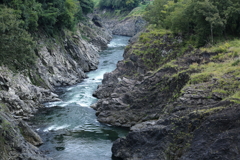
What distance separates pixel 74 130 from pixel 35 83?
1649 cm

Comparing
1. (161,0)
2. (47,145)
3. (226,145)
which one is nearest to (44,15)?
(161,0)

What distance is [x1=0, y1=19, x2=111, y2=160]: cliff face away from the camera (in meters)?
23.0

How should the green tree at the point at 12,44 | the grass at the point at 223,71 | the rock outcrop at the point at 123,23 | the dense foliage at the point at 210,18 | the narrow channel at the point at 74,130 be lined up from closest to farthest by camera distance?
1. the grass at the point at 223,71
2. the narrow channel at the point at 74,130
3. the green tree at the point at 12,44
4. the dense foliage at the point at 210,18
5. the rock outcrop at the point at 123,23

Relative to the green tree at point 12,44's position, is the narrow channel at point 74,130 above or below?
below

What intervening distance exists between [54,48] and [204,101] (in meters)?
37.2

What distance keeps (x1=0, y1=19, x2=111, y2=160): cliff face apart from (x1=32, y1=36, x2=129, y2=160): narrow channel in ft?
5.60

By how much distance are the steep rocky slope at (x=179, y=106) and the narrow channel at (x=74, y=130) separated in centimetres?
163

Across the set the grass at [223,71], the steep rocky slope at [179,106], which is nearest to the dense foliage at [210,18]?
the steep rocky slope at [179,106]

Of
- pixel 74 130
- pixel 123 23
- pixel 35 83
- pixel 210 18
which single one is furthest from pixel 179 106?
pixel 123 23

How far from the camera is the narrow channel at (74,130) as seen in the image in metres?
26.1

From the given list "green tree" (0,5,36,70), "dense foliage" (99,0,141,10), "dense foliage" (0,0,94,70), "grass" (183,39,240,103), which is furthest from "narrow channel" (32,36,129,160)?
"dense foliage" (99,0,141,10)

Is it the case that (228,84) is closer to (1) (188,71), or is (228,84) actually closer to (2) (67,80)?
(1) (188,71)

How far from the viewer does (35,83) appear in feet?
146

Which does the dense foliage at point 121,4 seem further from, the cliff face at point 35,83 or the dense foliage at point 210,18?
the dense foliage at point 210,18
